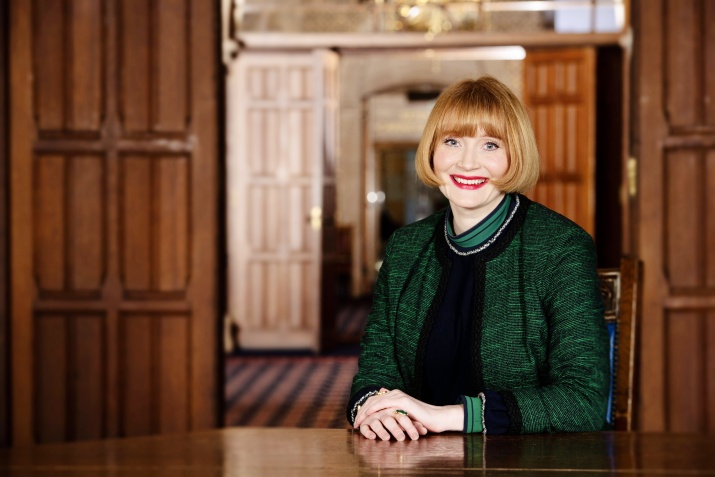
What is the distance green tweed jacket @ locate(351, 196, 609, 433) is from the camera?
5.87ft

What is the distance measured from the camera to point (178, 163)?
3.84m

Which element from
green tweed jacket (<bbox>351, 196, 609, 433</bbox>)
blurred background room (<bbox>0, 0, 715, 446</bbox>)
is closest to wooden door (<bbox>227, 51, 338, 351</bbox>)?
blurred background room (<bbox>0, 0, 715, 446</bbox>)

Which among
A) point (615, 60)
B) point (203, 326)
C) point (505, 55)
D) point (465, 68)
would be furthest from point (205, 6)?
point (465, 68)

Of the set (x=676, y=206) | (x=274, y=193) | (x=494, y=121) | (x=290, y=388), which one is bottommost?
(x=290, y=388)

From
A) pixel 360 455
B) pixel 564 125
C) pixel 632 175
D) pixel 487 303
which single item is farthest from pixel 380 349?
pixel 564 125

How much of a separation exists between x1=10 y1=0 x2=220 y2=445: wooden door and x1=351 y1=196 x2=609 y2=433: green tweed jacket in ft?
6.32

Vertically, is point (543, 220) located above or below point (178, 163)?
below

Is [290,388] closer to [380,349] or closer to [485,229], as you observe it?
[380,349]

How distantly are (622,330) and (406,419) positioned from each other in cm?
81

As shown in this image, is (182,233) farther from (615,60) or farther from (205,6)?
(615,60)

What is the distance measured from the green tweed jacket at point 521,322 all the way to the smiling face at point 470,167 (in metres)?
0.11

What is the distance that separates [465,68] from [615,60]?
7053 millimetres

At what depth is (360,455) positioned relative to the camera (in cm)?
149

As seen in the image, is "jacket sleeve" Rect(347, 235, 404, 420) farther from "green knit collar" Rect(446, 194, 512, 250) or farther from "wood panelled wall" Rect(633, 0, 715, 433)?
"wood panelled wall" Rect(633, 0, 715, 433)
